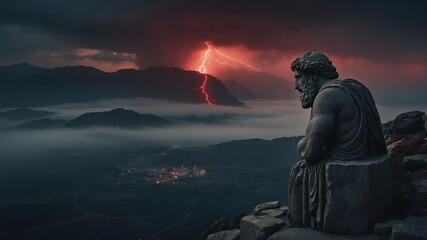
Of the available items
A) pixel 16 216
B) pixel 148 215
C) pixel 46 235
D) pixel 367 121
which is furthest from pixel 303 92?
pixel 16 216

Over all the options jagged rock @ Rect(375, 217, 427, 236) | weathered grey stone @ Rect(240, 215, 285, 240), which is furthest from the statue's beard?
jagged rock @ Rect(375, 217, 427, 236)

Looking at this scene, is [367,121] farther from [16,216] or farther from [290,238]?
[16,216]

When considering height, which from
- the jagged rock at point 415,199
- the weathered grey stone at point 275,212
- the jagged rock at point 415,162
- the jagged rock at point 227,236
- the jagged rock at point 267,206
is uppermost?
the jagged rock at point 415,162

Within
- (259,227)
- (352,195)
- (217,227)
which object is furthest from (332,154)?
(217,227)

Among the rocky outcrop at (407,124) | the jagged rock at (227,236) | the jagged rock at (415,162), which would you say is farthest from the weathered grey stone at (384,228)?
the rocky outcrop at (407,124)

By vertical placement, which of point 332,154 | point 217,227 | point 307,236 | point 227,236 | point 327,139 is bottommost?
point 217,227

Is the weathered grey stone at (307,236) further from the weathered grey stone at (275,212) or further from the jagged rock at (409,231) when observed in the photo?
the weathered grey stone at (275,212)

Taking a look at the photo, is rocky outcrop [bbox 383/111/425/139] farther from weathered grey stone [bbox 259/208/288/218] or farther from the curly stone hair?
the curly stone hair

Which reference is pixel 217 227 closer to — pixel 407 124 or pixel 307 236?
pixel 307 236
